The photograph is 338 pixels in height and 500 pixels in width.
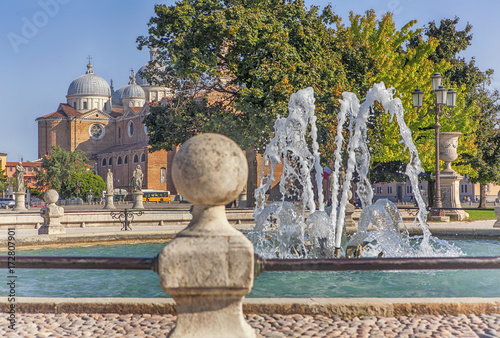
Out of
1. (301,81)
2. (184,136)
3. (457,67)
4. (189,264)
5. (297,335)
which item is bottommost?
(297,335)

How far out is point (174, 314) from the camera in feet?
17.4

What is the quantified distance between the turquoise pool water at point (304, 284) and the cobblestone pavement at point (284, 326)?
6.47 ft

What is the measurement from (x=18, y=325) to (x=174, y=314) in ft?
4.59

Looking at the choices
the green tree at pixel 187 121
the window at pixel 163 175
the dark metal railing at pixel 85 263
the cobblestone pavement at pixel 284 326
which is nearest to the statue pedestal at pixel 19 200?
the green tree at pixel 187 121

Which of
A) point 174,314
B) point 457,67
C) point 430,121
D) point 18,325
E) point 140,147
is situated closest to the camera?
point 18,325

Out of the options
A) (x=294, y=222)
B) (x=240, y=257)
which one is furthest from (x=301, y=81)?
(x=240, y=257)

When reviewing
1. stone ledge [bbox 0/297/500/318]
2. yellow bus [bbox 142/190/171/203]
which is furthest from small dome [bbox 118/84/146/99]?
stone ledge [bbox 0/297/500/318]

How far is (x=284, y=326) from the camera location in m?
4.86

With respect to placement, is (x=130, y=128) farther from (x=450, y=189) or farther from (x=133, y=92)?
(x=450, y=189)

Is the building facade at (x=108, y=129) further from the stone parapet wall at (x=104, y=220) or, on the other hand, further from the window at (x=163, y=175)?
the stone parapet wall at (x=104, y=220)

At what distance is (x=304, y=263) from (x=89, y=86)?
337ft

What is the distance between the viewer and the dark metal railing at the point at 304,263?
3.08 metres

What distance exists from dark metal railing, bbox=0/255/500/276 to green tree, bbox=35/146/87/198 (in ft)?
237

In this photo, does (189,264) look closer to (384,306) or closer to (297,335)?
(297,335)
